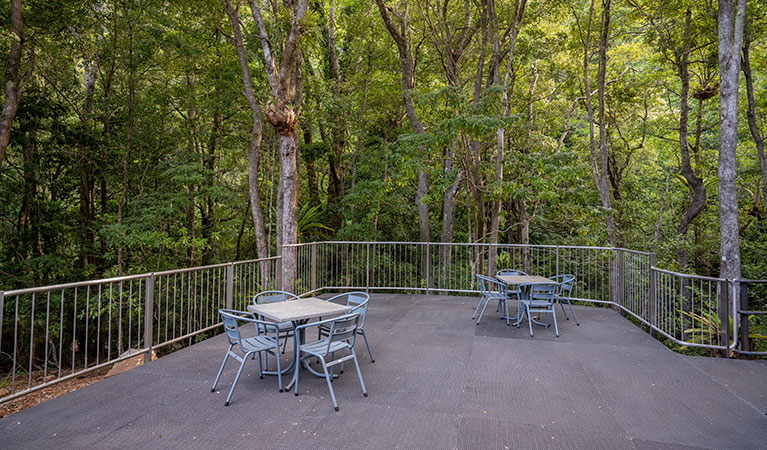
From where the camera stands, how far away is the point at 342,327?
3529 millimetres

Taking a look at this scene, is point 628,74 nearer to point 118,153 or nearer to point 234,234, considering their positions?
point 234,234

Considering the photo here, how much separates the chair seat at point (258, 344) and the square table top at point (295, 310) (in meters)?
0.21

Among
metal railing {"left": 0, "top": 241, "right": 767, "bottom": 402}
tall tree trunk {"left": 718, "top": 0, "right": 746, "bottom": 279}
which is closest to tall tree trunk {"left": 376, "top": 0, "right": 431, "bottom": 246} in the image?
metal railing {"left": 0, "top": 241, "right": 767, "bottom": 402}

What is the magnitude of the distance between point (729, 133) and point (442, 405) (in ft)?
19.8

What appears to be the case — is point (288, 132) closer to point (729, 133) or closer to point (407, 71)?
point (407, 71)

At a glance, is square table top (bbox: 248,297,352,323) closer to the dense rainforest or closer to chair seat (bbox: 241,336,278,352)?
chair seat (bbox: 241,336,278,352)

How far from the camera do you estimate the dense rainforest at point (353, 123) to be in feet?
27.6

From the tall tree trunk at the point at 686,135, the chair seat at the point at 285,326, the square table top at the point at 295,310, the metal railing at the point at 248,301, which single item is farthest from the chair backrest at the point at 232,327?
the tall tree trunk at the point at 686,135

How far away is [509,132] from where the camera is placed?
1215 centimetres

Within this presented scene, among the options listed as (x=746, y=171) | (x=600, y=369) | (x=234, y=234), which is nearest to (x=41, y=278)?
(x=234, y=234)

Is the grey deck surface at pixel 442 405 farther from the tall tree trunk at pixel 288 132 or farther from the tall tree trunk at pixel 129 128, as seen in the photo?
the tall tree trunk at pixel 129 128

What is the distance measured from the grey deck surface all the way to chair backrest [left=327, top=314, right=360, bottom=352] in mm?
556

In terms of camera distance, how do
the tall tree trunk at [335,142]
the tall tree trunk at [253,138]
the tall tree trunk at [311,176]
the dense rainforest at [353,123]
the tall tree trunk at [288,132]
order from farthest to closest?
the tall tree trunk at [311,176], the tall tree trunk at [335,142], the tall tree trunk at [253,138], the dense rainforest at [353,123], the tall tree trunk at [288,132]

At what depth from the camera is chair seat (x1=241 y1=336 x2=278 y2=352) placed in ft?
11.7
